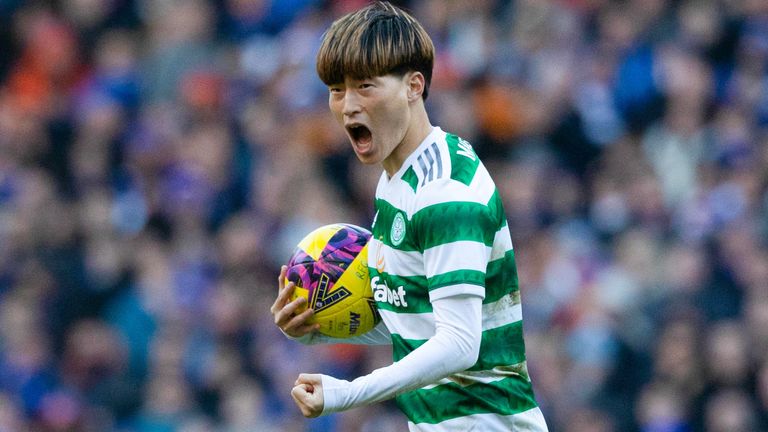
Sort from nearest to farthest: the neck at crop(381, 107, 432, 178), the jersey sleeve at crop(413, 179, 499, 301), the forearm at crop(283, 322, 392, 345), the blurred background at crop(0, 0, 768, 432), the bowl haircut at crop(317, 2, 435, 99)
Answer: the jersey sleeve at crop(413, 179, 499, 301), the bowl haircut at crop(317, 2, 435, 99), the neck at crop(381, 107, 432, 178), the forearm at crop(283, 322, 392, 345), the blurred background at crop(0, 0, 768, 432)

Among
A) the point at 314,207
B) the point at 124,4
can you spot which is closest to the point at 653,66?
the point at 314,207

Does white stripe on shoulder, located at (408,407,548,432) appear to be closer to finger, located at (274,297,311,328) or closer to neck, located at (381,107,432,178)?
finger, located at (274,297,311,328)

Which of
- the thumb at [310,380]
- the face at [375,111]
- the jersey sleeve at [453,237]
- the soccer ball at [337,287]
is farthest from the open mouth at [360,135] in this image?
the thumb at [310,380]

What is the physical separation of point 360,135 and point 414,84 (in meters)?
0.23

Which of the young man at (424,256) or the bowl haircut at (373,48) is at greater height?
the bowl haircut at (373,48)

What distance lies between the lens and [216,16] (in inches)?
482

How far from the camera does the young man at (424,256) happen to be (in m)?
3.94

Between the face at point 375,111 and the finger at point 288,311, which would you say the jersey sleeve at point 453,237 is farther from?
the finger at point 288,311

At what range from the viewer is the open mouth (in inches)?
165

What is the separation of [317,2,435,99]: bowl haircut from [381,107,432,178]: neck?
0.48 feet

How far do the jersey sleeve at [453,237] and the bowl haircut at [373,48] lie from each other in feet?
1.33

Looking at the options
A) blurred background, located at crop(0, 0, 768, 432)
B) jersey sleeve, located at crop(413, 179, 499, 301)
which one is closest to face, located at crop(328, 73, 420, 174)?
jersey sleeve, located at crop(413, 179, 499, 301)

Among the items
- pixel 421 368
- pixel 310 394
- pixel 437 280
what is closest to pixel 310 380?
pixel 310 394

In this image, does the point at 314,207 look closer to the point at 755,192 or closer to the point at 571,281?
the point at 571,281
